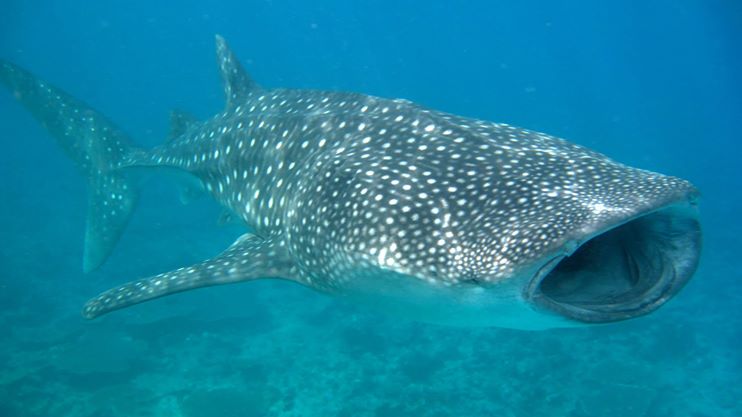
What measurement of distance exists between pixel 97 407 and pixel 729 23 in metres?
68.1

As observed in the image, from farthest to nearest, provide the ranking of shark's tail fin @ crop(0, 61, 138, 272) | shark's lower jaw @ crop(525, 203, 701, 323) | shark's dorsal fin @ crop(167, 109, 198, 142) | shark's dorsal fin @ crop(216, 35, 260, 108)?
shark's tail fin @ crop(0, 61, 138, 272) < shark's dorsal fin @ crop(167, 109, 198, 142) < shark's dorsal fin @ crop(216, 35, 260, 108) < shark's lower jaw @ crop(525, 203, 701, 323)

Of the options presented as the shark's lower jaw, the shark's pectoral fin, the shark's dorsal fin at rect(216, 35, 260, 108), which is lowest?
the shark's pectoral fin

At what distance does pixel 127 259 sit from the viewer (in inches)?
772

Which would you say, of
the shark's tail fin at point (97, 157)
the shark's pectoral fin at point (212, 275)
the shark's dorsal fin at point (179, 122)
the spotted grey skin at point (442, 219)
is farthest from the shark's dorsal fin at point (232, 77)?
the shark's pectoral fin at point (212, 275)

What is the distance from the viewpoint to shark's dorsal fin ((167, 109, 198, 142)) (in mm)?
9648

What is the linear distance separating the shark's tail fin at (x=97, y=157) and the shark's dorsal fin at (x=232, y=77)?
9.33 feet

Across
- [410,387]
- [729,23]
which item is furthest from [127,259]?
[729,23]

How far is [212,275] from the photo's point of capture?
556 centimetres

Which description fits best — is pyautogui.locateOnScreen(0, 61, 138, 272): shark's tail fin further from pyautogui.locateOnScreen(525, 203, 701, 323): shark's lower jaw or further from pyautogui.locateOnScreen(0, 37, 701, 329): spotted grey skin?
pyautogui.locateOnScreen(525, 203, 701, 323): shark's lower jaw

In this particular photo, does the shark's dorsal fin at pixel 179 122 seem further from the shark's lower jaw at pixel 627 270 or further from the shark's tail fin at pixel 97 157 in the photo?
the shark's lower jaw at pixel 627 270

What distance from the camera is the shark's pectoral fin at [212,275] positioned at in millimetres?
5402

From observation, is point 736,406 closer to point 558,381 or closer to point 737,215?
point 558,381

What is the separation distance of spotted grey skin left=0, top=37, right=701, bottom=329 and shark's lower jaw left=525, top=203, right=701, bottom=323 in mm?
11

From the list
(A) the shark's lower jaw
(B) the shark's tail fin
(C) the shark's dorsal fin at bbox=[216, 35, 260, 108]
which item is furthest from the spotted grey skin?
(B) the shark's tail fin
